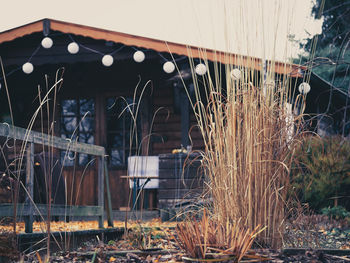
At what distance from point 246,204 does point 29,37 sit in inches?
273

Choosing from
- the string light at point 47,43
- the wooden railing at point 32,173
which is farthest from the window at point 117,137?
the wooden railing at point 32,173

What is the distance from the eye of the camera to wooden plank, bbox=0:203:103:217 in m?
3.15

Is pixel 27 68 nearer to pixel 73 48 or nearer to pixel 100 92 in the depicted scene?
pixel 73 48

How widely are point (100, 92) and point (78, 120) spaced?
2.08 feet

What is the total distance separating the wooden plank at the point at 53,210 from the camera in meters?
3.15

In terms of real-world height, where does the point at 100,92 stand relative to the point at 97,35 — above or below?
below

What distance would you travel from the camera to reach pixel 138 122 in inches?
338

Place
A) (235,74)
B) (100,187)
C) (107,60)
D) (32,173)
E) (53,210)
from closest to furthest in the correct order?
(235,74) < (32,173) < (53,210) < (100,187) < (107,60)

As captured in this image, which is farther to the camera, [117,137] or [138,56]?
[117,137]

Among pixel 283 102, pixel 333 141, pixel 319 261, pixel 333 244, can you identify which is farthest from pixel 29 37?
pixel 319 261

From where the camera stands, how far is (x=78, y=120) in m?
8.68

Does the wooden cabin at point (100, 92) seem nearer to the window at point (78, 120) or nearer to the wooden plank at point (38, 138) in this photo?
the window at point (78, 120)

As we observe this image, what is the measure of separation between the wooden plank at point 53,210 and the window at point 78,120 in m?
4.12

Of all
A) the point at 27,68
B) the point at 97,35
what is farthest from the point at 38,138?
the point at 27,68
